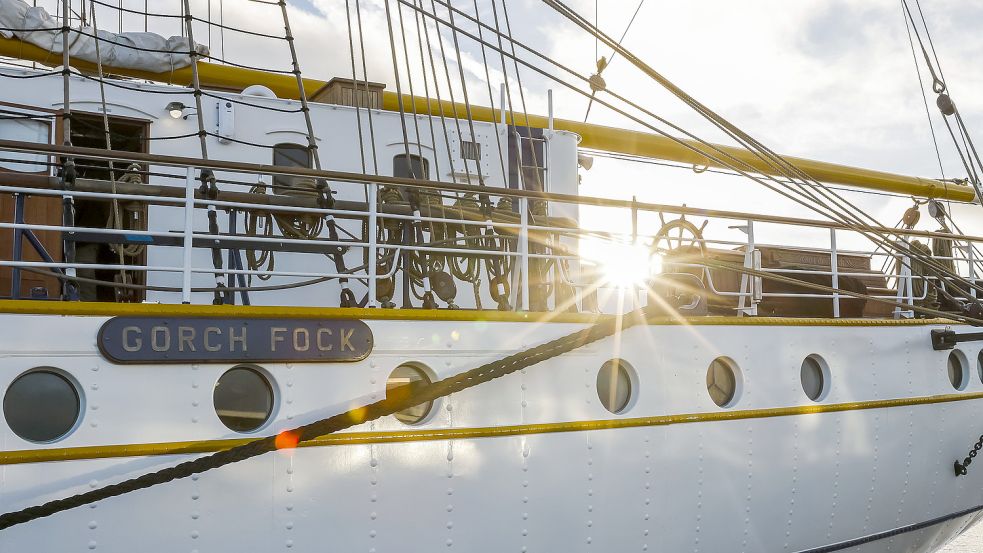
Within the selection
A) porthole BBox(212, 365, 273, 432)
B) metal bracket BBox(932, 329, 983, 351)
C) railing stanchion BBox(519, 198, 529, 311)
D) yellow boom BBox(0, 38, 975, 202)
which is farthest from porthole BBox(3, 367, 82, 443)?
metal bracket BBox(932, 329, 983, 351)

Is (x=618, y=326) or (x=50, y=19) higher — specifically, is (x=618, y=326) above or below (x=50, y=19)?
below

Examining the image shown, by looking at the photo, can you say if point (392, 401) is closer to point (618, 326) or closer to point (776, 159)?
point (618, 326)

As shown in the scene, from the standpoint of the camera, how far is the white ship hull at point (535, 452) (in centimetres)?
400

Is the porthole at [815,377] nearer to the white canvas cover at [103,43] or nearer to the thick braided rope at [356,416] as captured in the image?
the thick braided rope at [356,416]

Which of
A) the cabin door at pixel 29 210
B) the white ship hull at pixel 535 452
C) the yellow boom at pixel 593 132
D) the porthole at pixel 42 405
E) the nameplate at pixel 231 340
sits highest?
the yellow boom at pixel 593 132

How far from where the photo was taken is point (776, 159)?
6613mm

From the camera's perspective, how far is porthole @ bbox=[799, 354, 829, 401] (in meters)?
6.45

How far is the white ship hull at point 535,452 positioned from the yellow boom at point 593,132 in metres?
1.92

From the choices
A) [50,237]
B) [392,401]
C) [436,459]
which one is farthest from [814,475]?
[50,237]

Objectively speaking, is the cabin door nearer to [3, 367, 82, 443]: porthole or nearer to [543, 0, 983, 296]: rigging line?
[3, 367, 82, 443]: porthole

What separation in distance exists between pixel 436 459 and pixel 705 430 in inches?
78.9

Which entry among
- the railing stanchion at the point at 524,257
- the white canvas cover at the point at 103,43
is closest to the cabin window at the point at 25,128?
the white canvas cover at the point at 103,43

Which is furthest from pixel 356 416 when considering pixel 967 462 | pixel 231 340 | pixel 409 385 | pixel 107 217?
pixel 967 462

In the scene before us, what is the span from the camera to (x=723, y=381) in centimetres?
600
